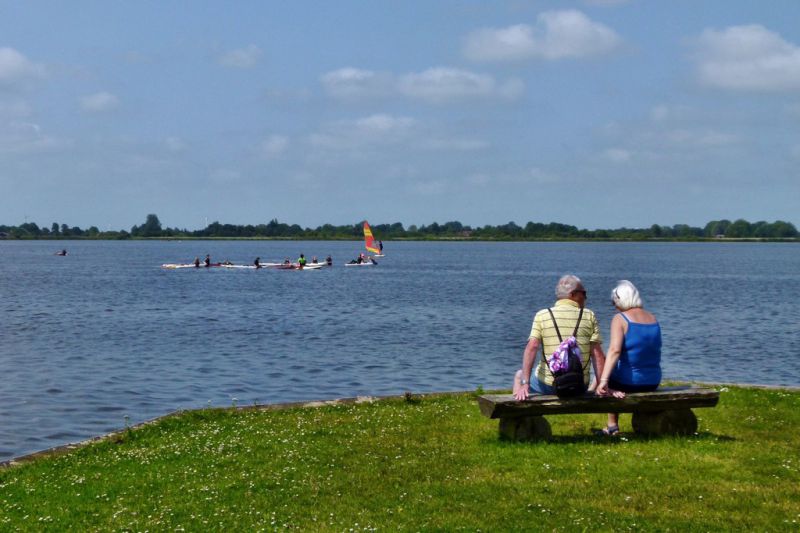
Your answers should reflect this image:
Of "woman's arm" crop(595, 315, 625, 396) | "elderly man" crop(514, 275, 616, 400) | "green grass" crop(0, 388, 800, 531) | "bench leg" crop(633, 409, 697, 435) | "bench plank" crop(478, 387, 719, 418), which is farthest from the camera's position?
"bench leg" crop(633, 409, 697, 435)

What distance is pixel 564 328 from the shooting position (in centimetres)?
1218

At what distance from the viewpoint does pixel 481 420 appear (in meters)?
14.4

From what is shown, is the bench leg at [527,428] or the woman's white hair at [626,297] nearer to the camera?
the woman's white hair at [626,297]

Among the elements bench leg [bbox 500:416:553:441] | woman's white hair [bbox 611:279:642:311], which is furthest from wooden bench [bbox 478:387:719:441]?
woman's white hair [bbox 611:279:642:311]

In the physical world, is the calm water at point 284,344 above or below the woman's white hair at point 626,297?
below

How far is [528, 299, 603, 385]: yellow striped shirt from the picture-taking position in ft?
39.9

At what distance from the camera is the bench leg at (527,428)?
12367 millimetres

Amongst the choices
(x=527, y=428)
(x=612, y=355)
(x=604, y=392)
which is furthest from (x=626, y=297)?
(x=527, y=428)

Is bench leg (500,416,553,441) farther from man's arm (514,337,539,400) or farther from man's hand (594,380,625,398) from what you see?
man's hand (594,380,625,398)

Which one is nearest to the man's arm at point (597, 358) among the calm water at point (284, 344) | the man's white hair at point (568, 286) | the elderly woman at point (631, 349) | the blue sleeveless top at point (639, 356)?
the elderly woman at point (631, 349)

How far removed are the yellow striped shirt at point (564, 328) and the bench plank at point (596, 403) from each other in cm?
46

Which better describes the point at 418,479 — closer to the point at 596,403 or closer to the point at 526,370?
the point at 526,370

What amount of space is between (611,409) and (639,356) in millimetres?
889

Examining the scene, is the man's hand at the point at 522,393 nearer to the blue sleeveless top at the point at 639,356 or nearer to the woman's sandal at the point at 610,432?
the blue sleeveless top at the point at 639,356
